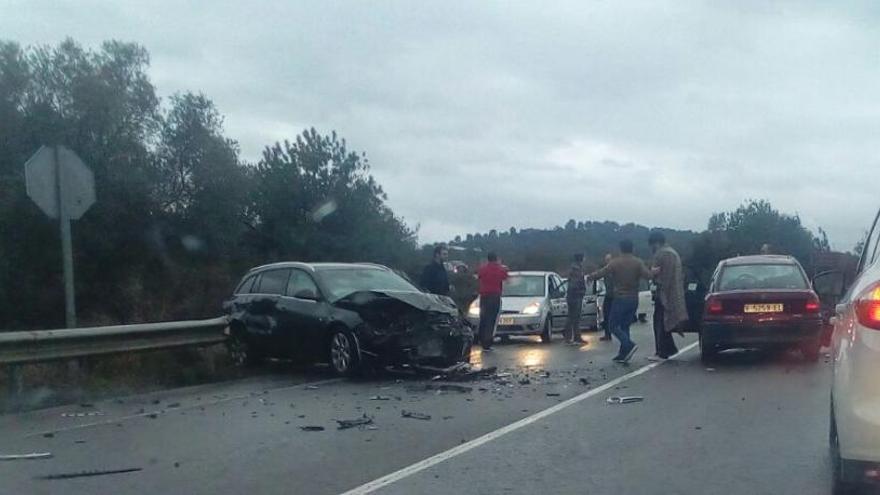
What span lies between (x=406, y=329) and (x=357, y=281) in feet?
4.98

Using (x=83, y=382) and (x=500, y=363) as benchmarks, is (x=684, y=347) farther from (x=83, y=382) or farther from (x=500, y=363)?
(x=83, y=382)

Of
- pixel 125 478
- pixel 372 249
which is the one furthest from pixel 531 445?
pixel 372 249

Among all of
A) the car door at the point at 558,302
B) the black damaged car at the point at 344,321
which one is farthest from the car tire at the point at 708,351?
the car door at the point at 558,302

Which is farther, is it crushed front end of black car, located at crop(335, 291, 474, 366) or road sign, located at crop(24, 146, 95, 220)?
crushed front end of black car, located at crop(335, 291, 474, 366)

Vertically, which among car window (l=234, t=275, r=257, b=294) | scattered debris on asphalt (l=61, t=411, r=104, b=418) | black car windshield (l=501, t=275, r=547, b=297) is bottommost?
scattered debris on asphalt (l=61, t=411, r=104, b=418)

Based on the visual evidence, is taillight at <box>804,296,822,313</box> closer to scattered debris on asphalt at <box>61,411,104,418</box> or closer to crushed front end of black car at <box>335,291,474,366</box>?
crushed front end of black car at <box>335,291,474,366</box>

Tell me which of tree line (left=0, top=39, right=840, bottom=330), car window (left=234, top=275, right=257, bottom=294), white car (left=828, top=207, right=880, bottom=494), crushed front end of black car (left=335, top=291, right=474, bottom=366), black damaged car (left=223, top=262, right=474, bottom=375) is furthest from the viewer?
tree line (left=0, top=39, right=840, bottom=330)

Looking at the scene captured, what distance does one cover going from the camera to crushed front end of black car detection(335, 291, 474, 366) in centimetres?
1335

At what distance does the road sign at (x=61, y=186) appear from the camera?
1238cm

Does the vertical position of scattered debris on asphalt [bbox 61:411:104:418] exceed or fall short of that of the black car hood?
it falls short

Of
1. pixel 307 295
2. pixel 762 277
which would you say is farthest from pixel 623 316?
pixel 307 295

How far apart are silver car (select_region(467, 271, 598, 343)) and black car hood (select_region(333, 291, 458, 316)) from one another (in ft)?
20.7

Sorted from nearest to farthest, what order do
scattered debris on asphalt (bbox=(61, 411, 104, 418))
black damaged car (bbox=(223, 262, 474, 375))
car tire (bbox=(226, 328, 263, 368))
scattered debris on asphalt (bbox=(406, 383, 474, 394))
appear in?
scattered debris on asphalt (bbox=(61, 411, 104, 418)) < scattered debris on asphalt (bbox=(406, 383, 474, 394)) < black damaged car (bbox=(223, 262, 474, 375)) < car tire (bbox=(226, 328, 263, 368))

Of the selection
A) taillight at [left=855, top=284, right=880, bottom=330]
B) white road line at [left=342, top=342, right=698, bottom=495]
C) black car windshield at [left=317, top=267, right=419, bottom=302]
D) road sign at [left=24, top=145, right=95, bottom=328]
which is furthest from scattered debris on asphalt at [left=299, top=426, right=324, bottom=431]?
taillight at [left=855, top=284, right=880, bottom=330]
